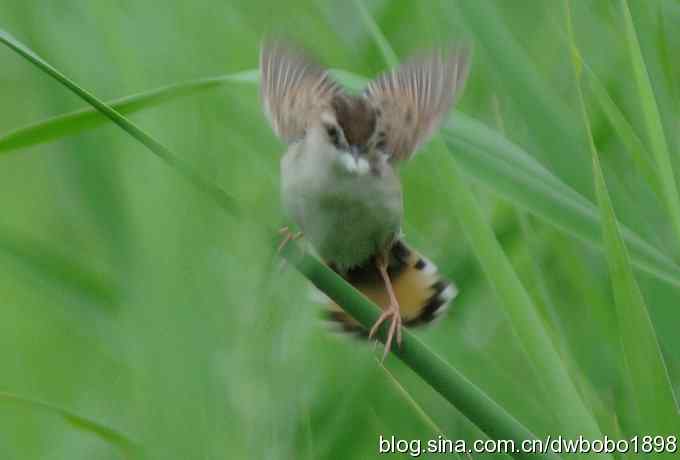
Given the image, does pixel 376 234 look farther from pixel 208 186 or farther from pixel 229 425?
pixel 229 425

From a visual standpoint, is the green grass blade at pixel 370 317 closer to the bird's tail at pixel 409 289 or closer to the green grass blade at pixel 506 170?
the green grass blade at pixel 506 170

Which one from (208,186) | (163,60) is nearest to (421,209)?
(163,60)

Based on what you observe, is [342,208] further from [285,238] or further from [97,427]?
[97,427]

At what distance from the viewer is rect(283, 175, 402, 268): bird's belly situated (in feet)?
6.40

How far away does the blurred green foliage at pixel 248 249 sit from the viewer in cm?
116

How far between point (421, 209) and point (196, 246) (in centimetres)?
119

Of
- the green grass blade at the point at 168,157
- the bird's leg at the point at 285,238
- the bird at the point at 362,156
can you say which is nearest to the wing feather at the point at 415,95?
the bird at the point at 362,156

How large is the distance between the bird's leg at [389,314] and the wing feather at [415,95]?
170mm

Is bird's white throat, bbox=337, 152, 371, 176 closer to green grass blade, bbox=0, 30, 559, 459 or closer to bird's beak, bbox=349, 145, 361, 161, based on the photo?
bird's beak, bbox=349, 145, 361, 161

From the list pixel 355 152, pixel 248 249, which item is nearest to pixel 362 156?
pixel 355 152

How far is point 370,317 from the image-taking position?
1501 millimetres

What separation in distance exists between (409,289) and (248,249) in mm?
794

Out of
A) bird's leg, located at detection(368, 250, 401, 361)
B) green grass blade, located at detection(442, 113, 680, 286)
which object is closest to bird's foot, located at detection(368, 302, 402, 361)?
bird's leg, located at detection(368, 250, 401, 361)

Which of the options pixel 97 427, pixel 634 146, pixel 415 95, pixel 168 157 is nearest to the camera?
pixel 168 157
